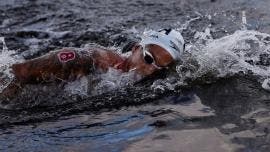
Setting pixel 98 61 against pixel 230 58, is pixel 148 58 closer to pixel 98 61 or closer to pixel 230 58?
pixel 98 61

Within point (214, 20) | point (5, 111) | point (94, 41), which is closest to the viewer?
point (5, 111)

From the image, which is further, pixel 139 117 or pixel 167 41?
pixel 167 41

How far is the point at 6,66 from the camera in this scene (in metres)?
5.20

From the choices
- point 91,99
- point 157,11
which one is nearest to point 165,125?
point 91,99

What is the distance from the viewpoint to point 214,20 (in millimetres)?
7312

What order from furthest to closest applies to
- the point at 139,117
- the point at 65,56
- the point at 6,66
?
1. the point at 6,66
2. the point at 65,56
3. the point at 139,117

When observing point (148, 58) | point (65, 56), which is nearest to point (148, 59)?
point (148, 58)

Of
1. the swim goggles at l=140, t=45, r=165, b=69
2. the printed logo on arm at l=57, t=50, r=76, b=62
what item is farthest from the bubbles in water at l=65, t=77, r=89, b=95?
the swim goggles at l=140, t=45, r=165, b=69

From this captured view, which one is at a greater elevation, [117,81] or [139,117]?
[117,81]

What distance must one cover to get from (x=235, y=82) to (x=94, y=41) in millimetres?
2469

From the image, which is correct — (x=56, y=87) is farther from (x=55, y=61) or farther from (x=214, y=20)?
(x=214, y=20)

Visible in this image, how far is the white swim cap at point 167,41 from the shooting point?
4785 millimetres

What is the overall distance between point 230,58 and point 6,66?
2.13 metres

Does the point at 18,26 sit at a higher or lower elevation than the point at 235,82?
higher
